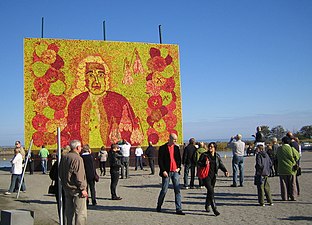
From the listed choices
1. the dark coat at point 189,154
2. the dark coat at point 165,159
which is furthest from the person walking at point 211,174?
the dark coat at point 189,154

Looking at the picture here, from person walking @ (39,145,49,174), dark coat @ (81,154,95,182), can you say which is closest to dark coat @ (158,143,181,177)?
dark coat @ (81,154,95,182)

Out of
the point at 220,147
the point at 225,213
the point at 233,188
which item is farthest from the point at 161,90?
the point at 220,147

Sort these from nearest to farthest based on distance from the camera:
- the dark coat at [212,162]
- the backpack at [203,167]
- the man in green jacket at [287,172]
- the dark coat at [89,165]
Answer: the backpack at [203,167], the dark coat at [212,162], the dark coat at [89,165], the man in green jacket at [287,172]

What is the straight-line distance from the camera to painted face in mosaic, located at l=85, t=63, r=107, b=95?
2641 centimetres

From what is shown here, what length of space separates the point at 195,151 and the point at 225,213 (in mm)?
5204

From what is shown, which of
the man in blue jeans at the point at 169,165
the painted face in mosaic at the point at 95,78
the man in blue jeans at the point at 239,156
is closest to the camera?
the man in blue jeans at the point at 169,165

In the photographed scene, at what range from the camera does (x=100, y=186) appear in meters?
16.4

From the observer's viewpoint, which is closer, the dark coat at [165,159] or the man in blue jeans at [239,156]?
the dark coat at [165,159]

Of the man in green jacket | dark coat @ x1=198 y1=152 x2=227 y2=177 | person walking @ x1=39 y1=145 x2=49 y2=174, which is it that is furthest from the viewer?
person walking @ x1=39 y1=145 x2=49 y2=174

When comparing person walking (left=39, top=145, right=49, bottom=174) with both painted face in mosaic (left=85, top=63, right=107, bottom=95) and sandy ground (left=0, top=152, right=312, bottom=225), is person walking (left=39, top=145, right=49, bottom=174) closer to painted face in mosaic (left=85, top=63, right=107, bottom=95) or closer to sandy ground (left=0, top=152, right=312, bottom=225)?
painted face in mosaic (left=85, top=63, right=107, bottom=95)

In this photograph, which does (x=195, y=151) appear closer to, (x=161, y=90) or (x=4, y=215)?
(x=4, y=215)

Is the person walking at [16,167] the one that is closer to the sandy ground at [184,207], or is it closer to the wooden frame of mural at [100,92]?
the sandy ground at [184,207]

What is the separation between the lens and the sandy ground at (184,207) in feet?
29.5

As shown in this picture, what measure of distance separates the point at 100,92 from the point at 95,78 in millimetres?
983
